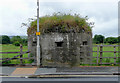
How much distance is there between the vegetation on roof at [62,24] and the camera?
8945 mm

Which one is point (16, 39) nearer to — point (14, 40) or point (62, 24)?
point (14, 40)

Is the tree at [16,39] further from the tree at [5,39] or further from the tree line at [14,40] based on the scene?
the tree at [5,39]

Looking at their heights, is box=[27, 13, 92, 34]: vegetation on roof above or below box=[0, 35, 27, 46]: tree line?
above

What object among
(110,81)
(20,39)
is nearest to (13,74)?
(20,39)

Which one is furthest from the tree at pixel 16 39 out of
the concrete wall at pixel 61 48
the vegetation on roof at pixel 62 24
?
the concrete wall at pixel 61 48

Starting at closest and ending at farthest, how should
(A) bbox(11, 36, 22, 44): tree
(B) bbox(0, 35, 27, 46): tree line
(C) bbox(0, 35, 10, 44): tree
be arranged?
(B) bbox(0, 35, 27, 46): tree line < (A) bbox(11, 36, 22, 44): tree < (C) bbox(0, 35, 10, 44): tree

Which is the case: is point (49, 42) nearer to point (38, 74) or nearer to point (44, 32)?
point (44, 32)

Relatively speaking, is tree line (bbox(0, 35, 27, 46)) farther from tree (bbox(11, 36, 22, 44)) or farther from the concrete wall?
the concrete wall

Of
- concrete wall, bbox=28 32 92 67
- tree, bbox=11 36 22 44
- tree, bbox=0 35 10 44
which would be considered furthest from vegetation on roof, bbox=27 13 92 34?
tree, bbox=0 35 10 44

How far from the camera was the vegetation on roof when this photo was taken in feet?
29.3

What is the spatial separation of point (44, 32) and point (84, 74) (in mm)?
3990

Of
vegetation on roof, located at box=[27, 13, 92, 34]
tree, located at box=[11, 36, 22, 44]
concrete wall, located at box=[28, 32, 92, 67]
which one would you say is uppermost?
vegetation on roof, located at box=[27, 13, 92, 34]

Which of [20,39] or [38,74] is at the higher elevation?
[20,39]

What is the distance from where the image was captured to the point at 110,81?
5891 millimetres
